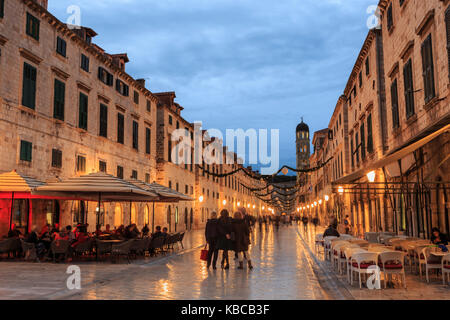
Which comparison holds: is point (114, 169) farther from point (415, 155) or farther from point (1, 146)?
point (415, 155)

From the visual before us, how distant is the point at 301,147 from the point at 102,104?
4331 inches

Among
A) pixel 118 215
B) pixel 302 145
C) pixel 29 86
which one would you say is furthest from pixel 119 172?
pixel 302 145

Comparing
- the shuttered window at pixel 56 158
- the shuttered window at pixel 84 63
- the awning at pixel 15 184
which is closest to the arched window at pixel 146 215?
the shuttered window at pixel 56 158

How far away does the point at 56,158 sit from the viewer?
836 inches

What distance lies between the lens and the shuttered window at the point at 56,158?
2099 cm

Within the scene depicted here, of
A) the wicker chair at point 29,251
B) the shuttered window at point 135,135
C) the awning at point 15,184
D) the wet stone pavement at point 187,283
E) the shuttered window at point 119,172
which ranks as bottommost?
the wet stone pavement at point 187,283

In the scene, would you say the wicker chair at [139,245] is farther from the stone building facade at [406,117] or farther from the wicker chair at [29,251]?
the stone building facade at [406,117]

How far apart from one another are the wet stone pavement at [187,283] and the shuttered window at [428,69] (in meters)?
6.73

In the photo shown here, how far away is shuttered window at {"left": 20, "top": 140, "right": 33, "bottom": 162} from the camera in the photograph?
61.1 ft

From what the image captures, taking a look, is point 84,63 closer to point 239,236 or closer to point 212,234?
point 212,234

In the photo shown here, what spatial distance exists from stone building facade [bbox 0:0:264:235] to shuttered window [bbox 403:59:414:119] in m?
14.4

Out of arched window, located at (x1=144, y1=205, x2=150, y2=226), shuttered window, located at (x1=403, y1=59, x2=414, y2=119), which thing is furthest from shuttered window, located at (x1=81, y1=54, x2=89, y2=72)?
shuttered window, located at (x1=403, y1=59, x2=414, y2=119)

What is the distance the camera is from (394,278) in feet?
35.9

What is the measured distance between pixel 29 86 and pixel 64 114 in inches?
124
